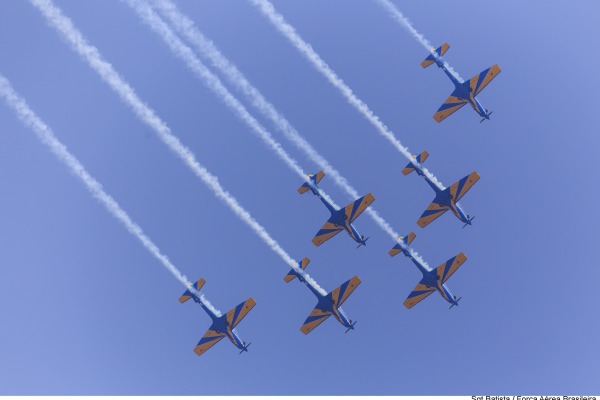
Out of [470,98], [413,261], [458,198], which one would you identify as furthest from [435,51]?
[413,261]

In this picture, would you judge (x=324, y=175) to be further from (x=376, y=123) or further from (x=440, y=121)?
(x=440, y=121)

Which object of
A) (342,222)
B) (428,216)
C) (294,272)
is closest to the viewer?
(294,272)

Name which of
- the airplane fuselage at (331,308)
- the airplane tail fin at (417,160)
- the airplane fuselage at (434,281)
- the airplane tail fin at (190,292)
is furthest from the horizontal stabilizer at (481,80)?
the airplane tail fin at (190,292)

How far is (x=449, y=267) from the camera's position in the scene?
58.7 metres

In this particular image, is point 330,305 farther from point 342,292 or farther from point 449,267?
point 449,267

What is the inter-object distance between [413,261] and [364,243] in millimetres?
3256

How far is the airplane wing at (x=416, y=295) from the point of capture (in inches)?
2345

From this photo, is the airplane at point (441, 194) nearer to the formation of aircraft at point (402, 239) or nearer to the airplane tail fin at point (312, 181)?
the formation of aircraft at point (402, 239)

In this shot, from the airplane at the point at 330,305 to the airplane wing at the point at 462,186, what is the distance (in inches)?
317

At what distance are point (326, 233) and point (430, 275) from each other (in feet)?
21.6

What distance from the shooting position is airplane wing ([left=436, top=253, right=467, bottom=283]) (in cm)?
5841

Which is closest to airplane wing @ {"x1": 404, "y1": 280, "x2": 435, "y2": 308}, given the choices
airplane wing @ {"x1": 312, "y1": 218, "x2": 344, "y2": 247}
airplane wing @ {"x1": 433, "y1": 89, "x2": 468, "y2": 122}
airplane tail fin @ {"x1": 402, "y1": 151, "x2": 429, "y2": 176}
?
airplane wing @ {"x1": 312, "y1": 218, "x2": 344, "y2": 247}

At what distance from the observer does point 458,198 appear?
59594mm

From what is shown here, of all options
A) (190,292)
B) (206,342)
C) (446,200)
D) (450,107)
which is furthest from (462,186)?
(206,342)
